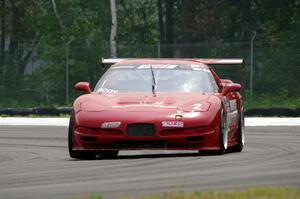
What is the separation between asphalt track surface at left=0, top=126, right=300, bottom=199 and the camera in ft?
33.0

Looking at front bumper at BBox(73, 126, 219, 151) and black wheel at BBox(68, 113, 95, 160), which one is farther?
black wheel at BBox(68, 113, 95, 160)

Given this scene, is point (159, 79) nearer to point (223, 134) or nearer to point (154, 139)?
point (223, 134)

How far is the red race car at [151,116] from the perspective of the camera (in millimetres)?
13898

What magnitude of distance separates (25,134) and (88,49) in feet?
49.4

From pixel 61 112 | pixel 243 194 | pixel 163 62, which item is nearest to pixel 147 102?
pixel 163 62

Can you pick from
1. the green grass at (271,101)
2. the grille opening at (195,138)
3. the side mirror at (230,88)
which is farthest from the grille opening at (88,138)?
the green grass at (271,101)

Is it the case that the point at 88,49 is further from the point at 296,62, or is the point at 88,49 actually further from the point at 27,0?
the point at 27,0

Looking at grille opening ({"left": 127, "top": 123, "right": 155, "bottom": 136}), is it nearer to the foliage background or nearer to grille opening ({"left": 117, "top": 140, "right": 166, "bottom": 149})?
grille opening ({"left": 117, "top": 140, "right": 166, "bottom": 149})

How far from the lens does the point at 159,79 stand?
1552 centimetres

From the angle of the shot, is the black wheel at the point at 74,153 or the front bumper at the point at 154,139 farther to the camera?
the black wheel at the point at 74,153

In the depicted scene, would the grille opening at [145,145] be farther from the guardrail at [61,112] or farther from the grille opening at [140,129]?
the guardrail at [61,112]

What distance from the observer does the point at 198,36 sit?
4331 cm

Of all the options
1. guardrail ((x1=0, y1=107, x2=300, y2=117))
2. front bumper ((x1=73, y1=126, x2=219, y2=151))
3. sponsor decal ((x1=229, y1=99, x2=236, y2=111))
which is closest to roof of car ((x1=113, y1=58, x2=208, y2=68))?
sponsor decal ((x1=229, y1=99, x2=236, y2=111))

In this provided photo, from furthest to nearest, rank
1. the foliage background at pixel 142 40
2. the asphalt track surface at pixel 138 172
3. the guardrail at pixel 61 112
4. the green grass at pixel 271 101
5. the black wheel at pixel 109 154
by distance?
the foliage background at pixel 142 40 < the green grass at pixel 271 101 < the guardrail at pixel 61 112 < the black wheel at pixel 109 154 < the asphalt track surface at pixel 138 172
